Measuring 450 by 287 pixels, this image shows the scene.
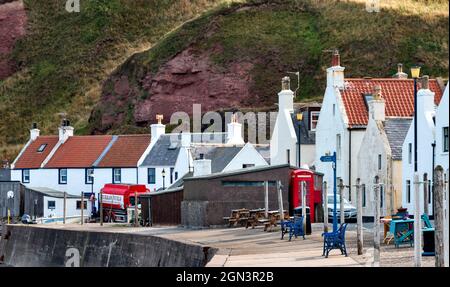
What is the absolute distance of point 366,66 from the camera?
105 m

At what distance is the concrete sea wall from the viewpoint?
43084 millimetres

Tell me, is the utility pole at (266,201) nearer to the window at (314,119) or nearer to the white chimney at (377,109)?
the white chimney at (377,109)

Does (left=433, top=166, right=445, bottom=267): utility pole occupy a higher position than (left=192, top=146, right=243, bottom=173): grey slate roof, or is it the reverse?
(left=192, top=146, right=243, bottom=173): grey slate roof

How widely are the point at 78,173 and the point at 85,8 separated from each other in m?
61.9

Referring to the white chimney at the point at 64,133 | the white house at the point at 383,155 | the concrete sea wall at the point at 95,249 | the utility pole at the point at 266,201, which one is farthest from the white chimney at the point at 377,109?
the white chimney at the point at 64,133

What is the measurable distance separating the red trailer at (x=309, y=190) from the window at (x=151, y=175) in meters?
28.4

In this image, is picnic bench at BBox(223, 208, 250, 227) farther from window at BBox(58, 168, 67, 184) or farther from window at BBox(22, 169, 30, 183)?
window at BBox(22, 169, 30, 183)

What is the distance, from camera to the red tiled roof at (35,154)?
94.6 metres

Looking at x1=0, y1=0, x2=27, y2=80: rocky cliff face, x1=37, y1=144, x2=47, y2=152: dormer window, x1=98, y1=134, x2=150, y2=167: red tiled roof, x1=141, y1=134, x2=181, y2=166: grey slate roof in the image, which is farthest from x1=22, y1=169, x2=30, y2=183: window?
x1=0, y1=0, x2=27, y2=80: rocky cliff face

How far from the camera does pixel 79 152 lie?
93312 mm

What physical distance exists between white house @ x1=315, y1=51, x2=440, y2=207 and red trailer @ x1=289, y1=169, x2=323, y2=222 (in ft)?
25.6

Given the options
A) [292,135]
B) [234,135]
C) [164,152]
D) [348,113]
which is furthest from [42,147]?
[348,113]

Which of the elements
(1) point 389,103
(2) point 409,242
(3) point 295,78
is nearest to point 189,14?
(3) point 295,78
